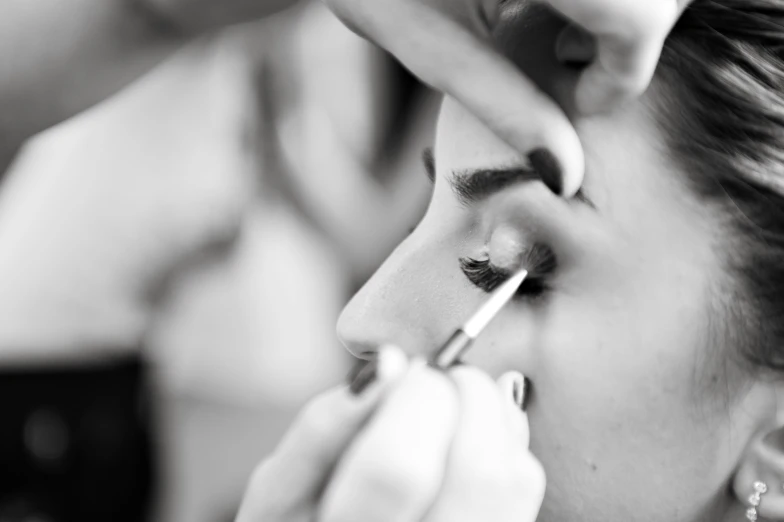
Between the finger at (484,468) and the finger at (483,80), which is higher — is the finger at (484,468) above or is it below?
below

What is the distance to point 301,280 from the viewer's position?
184cm

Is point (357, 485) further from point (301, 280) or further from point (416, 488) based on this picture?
point (301, 280)

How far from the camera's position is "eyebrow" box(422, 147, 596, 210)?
2.69 feet

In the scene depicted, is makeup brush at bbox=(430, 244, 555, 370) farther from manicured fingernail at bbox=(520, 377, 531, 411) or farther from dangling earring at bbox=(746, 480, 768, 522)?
dangling earring at bbox=(746, 480, 768, 522)

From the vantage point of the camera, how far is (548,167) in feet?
2.28

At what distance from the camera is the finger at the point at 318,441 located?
0.59 m

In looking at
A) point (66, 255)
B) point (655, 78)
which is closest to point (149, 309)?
point (66, 255)

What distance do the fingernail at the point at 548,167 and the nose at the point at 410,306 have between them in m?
0.19

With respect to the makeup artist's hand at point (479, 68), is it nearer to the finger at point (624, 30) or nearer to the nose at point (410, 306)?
the finger at point (624, 30)

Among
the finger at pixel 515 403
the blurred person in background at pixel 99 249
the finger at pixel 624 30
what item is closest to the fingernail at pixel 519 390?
the finger at pixel 515 403

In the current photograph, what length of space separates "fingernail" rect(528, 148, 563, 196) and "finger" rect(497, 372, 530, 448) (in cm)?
18

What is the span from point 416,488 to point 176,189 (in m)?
1.40

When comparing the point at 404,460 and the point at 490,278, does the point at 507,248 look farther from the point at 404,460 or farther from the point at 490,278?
the point at 404,460

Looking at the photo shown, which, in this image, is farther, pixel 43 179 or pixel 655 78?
pixel 43 179
